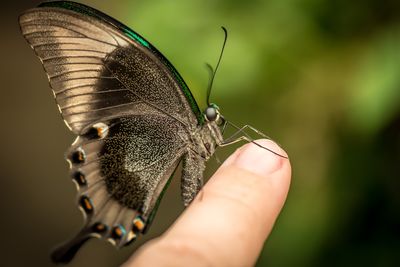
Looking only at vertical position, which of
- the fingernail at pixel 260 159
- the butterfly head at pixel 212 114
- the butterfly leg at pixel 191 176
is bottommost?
the butterfly leg at pixel 191 176

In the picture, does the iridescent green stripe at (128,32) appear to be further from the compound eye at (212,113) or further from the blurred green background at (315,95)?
the blurred green background at (315,95)

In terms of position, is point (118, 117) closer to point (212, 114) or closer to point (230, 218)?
point (212, 114)

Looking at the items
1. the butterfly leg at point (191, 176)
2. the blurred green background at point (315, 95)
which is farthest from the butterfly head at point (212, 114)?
the blurred green background at point (315, 95)

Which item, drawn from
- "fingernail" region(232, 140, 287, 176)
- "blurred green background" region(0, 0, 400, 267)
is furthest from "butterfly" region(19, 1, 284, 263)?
"blurred green background" region(0, 0, 400, 267)

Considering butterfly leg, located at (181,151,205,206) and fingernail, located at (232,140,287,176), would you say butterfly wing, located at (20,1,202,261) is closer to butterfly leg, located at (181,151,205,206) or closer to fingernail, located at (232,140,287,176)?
butterfly leg, located at (181,151,205,206)

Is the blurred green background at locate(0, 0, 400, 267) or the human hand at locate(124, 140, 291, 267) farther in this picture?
the blurred green background at locate(0, 0, 400, 267)

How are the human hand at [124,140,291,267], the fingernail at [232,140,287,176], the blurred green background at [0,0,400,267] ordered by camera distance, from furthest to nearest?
the blurred green background at [0,0,400,267] → the fingernail at [232,140,287,176] → the human hand at [124,140,291,267]

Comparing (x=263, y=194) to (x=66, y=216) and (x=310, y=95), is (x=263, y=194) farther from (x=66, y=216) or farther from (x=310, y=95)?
(x=66, y=216)

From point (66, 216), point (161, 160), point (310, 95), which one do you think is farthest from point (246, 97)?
point (66, 216)
